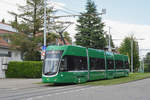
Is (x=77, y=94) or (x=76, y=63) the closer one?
(x=77, y=94)

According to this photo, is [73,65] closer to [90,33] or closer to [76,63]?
[76,63]

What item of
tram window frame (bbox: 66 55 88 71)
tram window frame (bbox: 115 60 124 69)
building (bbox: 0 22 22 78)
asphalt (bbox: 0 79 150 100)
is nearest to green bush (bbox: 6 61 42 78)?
building (bbox: 0 22 22 78)

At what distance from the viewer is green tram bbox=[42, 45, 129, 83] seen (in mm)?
20000

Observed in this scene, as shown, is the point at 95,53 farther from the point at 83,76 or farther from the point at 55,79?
the point at 55,79

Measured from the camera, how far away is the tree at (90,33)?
48.8 m

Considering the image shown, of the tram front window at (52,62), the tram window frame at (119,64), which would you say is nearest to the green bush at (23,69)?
the tram window frame at (119,64)

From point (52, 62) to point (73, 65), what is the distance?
203 cm

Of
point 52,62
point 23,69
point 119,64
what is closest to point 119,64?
point 119,64

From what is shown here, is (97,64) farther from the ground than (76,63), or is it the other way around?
(76,63)

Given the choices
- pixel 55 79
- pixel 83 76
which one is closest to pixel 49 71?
pixel 55 79

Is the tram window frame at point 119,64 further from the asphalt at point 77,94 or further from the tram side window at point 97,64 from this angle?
the asphalt at point 77,94

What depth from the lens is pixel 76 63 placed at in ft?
72.1

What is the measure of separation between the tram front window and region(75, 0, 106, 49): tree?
93.0ft

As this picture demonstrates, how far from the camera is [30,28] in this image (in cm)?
3547
